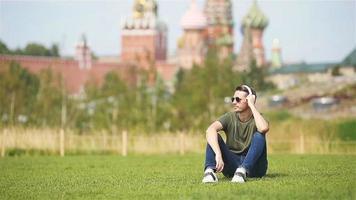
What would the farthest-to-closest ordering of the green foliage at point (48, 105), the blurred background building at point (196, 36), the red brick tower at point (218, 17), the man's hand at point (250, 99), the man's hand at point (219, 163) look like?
the red brick tower at point (218, 17), the blurred background building at point (196, 36), the green foliage at point (48, 105), the man's hand at point (250, 99), the man's hand at point (219, 163)

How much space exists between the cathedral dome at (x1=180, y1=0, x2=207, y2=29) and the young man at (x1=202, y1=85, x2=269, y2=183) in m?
126

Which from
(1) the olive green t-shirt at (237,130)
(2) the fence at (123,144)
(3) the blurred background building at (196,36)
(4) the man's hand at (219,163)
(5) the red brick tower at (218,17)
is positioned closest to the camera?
(4) the man's hand at (219,163)

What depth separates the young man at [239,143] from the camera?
8508 mm

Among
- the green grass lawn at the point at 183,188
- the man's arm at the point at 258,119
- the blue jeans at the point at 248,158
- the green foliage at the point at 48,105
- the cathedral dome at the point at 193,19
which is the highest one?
the cathedral dome at the point at 193,19

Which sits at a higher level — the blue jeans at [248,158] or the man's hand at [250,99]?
the man's hand at [250,99]

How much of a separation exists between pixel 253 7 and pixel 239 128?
447ft

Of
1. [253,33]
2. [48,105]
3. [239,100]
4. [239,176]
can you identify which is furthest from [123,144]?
[253,33]

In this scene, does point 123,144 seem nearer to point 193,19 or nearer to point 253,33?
point 193,19

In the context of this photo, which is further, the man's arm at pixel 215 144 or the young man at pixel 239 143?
the young man at pixel 239 143

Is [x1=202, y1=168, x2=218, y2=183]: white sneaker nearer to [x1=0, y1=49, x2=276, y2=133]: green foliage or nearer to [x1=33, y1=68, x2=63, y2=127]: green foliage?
[x1=0, y1=49, x2=276, y2=133]: green foliage

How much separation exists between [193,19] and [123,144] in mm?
113385

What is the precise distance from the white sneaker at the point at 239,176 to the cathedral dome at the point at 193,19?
416 ft

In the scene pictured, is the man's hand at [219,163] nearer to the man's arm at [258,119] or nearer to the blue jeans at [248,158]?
the blue jeans at [248,158]

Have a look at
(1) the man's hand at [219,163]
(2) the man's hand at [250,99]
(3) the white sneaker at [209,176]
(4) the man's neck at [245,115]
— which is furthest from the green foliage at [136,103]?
(1) the man's hand at [219,163]
